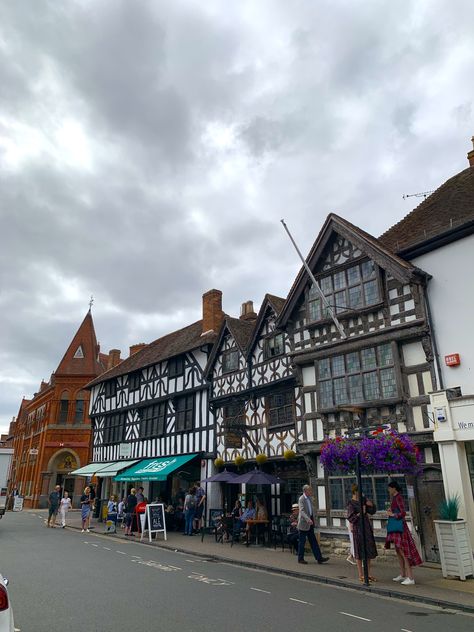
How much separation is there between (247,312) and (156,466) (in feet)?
27.5

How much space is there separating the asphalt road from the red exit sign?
18.2ft

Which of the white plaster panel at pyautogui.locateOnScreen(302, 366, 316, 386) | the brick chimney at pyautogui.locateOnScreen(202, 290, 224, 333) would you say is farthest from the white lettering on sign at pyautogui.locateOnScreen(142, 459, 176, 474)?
the white plaster panel at pyautogui.locateOnScreen(302, 366, 316, 386)

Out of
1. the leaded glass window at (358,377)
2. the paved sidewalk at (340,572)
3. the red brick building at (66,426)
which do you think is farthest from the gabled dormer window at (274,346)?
Answer: the red brick building at (66,426)

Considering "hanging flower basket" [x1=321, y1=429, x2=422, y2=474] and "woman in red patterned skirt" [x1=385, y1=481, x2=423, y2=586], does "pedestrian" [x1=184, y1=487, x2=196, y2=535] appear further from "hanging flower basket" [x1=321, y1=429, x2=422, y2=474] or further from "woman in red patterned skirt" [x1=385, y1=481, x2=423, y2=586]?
"woman in red patterned skirt" [x1=385, y1=481, x2=423, y2=586]

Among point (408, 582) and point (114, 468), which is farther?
point (114, 468)

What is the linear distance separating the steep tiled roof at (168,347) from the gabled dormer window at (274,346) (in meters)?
4.04

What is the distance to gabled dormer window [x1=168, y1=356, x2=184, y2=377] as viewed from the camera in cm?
2319

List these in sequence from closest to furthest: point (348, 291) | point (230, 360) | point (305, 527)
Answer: point (305, 527) → point (348, 291) → point (230, 360)

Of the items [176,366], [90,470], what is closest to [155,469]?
[176,366]

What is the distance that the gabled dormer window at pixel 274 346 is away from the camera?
56.8ft

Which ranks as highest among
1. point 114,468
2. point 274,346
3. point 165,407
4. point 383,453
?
point 274,346

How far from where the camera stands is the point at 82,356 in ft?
145

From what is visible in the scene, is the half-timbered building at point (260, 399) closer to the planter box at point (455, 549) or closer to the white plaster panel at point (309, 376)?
the white plaster panel at point (309, 376)

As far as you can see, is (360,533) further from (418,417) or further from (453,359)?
(453,359)
